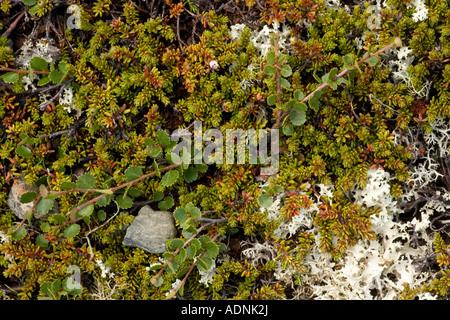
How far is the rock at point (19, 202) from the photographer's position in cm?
379

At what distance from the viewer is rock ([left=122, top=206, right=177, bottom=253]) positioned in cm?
367

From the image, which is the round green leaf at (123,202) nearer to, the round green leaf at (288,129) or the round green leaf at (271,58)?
the round green leaf at (288,129)

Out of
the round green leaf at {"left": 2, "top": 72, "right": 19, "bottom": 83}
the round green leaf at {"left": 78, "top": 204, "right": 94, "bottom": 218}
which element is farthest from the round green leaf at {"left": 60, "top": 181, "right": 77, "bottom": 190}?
the round green leaf at {"left": 2, "top": 72, "right": 19, "bottom": 83}

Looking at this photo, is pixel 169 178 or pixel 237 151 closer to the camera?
pixel 169 178

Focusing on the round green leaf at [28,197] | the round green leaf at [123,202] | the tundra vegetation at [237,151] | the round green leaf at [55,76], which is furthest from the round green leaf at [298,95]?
the round green leaf at [28,197]

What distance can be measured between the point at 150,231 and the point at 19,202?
4.26 feet

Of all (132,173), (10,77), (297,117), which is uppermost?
(10,77)

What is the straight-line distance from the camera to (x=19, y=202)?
3.81m

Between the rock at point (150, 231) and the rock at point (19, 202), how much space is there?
2.59 ft

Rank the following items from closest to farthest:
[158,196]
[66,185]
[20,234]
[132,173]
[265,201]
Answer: [66,185], [265,201], [132,173], [20,234], [158,196]

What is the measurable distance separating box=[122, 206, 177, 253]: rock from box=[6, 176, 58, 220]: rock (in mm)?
790

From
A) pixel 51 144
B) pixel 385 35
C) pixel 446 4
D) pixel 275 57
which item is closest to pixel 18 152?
pixel 51 144

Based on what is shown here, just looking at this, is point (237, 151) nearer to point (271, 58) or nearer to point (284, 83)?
point (284, 83)

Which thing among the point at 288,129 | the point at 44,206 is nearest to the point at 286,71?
the point at 288,129
